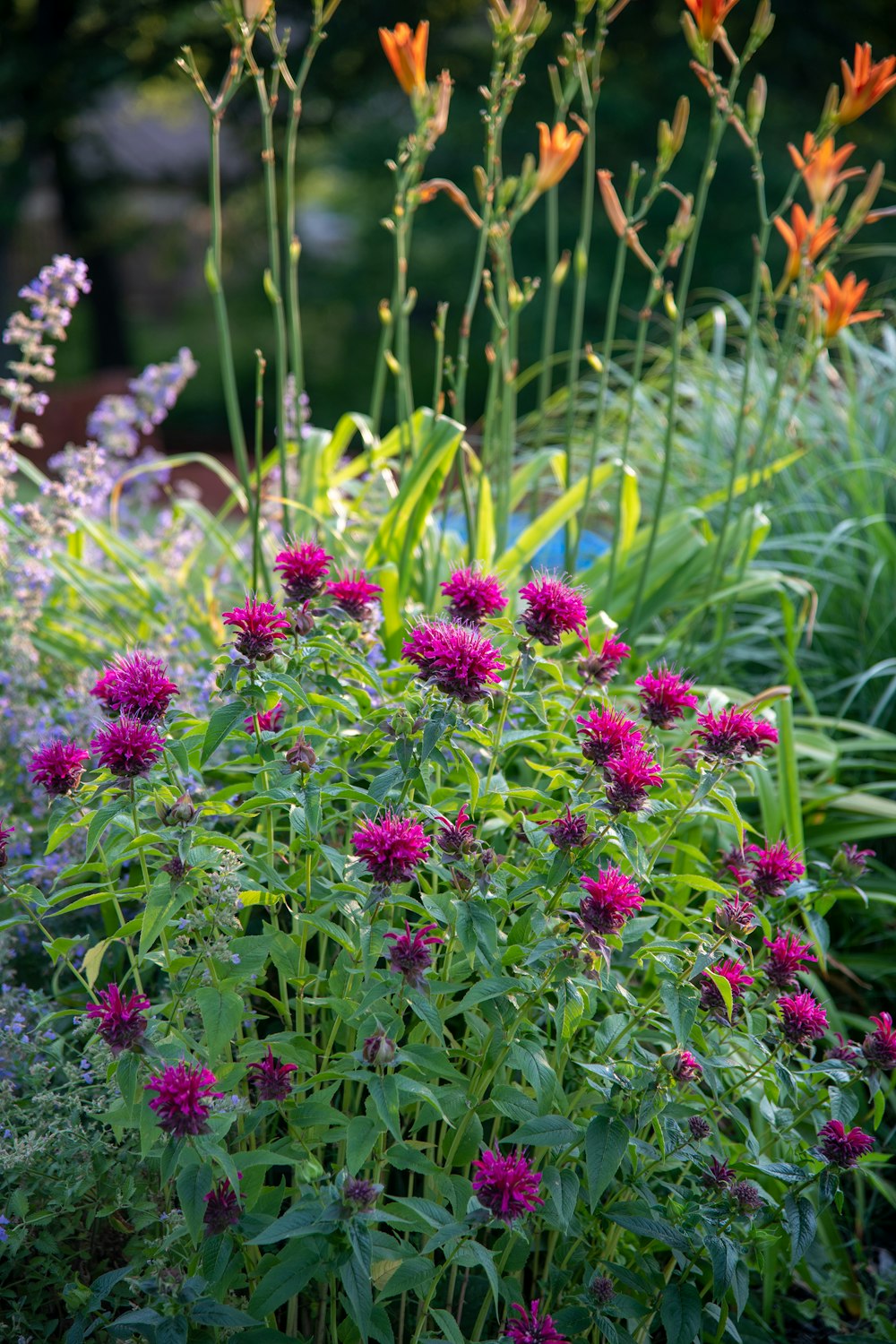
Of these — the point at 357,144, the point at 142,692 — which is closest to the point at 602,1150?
the point at 142,692

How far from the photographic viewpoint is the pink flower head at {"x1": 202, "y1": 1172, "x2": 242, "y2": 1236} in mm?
1256

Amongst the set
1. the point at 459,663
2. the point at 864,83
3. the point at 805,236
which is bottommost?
the point at 459,663

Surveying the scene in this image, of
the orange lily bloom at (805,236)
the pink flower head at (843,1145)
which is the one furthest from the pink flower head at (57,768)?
the orange lily bloom at (805,236)

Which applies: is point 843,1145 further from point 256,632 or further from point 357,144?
point 357,144

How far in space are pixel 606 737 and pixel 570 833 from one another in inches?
4.6

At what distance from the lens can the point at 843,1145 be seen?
1.36 metres

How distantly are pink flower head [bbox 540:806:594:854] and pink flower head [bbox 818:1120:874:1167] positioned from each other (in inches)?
17.4

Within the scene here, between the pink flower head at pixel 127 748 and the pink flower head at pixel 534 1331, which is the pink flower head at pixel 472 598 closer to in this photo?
the pink flower head at pixel 127 748

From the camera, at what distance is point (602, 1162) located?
4.15 ft

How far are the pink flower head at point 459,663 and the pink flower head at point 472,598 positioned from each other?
0.19ft

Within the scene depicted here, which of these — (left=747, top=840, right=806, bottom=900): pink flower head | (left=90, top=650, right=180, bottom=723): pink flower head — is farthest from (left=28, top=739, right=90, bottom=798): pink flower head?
(left=747, top=840, right=806, bottom=900): pink flower head

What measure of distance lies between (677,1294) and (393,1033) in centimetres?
48

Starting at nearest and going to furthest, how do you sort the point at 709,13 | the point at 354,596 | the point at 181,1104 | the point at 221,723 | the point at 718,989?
the point at 181,1104
the point at 221,723
the point at 718,989
the point at 354,596
the point at 709,13

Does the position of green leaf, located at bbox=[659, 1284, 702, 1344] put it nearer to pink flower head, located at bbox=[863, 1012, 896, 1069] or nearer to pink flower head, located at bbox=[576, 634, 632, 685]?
pink flower head, located at bbox=[863, 1012, 896, 1069]
